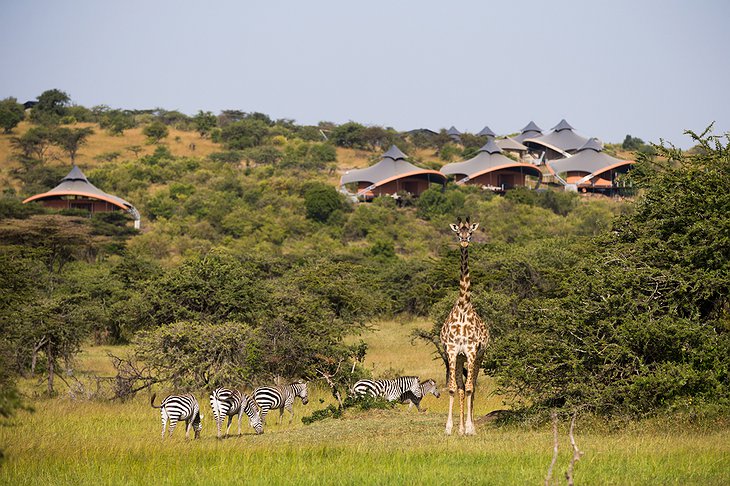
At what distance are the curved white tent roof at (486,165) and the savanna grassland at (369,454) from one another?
65.7 metres

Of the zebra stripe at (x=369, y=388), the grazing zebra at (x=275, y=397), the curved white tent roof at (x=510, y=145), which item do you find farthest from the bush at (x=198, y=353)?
the curved white tent roof at (x=510, y=145)

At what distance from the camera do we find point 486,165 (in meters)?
81.4

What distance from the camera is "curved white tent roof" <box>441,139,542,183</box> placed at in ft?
265

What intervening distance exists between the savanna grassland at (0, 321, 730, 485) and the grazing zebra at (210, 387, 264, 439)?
42 centimetres

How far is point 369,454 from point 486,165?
2809 inches

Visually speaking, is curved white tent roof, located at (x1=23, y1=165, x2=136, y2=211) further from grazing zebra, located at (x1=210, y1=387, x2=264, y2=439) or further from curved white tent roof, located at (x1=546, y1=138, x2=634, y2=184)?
grazing zebra, located at (x1=210, y1=387, x2=264, y2=439)

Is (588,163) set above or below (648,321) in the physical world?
above

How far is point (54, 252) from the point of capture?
1796 inches

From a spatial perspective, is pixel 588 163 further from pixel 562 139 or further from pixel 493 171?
pixel 562 139

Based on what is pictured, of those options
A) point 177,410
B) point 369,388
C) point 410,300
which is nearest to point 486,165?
point 410,300

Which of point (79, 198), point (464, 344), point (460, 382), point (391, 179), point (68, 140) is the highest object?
point (68, 140)

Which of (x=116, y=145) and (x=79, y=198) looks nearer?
(x=79, y=198)

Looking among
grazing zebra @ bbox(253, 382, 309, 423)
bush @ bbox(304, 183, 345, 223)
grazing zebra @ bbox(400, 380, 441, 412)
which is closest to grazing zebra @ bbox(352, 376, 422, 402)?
grazing zebra @ bbox(400, 380, 441, 412)

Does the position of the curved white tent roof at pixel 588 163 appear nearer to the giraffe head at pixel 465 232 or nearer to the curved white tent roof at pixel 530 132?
the curved white tent roof at pixel 530 132
